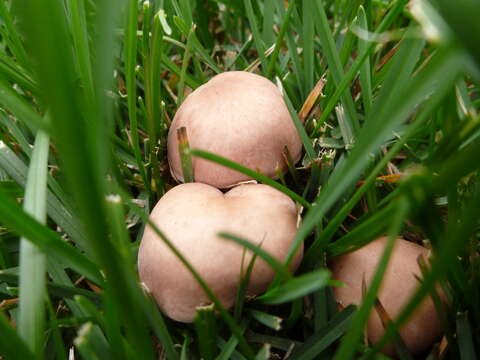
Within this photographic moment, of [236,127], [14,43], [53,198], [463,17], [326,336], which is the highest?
[463,17]

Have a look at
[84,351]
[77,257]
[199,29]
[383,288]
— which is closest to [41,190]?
[77,257]

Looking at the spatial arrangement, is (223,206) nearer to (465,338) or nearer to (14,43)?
(465,338)

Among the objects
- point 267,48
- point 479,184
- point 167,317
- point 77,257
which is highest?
point 267,48

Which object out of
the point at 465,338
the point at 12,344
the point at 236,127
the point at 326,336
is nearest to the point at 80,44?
the point at 236,127

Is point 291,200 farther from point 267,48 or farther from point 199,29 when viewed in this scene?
point 199,29

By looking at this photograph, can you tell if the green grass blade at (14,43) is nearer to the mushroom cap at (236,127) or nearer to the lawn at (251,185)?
the lawn at (251,185)

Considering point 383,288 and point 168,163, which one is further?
point 168,163

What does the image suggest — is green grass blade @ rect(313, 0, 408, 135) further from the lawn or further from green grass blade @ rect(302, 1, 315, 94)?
green grass blade @ rect(302, 1, 315, 94)
